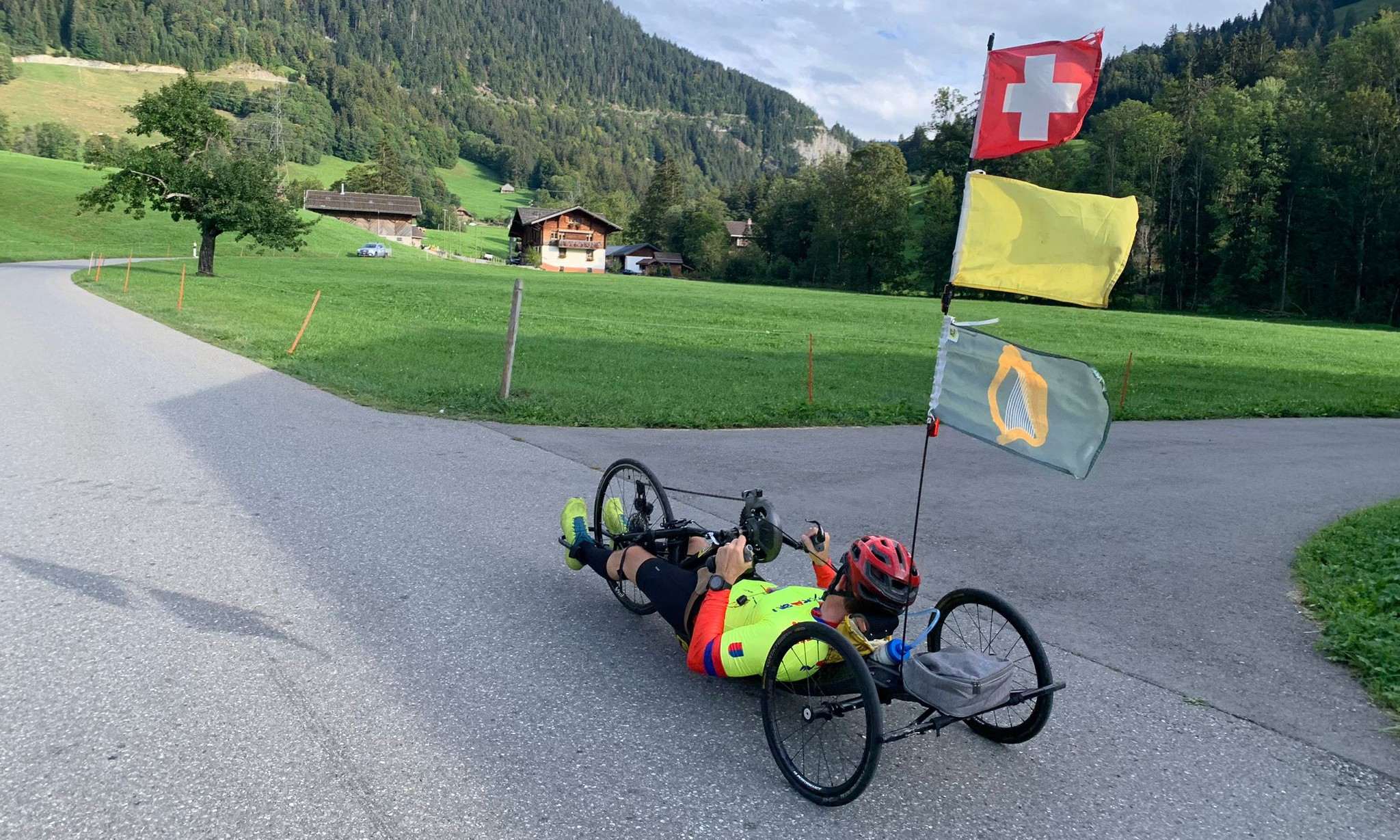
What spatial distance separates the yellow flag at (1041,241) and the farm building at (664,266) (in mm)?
109544

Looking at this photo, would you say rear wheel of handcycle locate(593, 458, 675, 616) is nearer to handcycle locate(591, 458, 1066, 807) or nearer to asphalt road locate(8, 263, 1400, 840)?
asphalt road locate(8, 263, 1400, 840)

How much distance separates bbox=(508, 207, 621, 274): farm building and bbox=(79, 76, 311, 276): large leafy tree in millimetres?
57124

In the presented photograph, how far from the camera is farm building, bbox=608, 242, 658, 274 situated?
381 feet

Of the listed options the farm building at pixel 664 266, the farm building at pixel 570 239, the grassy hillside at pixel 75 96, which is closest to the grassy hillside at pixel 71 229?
the farm building at pixel 570 239

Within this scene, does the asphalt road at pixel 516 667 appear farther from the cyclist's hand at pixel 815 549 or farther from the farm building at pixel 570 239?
the farm building at pixel 570 239

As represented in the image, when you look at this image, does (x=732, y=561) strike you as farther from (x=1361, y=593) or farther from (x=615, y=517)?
(x=1361, y=593)

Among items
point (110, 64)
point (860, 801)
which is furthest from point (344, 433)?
point (110, 64)

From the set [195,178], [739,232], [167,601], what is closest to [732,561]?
[167,601]

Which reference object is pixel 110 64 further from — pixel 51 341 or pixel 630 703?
pixel 630 703

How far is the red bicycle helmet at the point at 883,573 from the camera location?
134 inches

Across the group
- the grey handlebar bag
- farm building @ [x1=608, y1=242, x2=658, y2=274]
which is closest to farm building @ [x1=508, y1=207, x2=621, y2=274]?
farm building @ [x1=608, y1=242, x2=658, y2=274]

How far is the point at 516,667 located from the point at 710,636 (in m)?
0.96

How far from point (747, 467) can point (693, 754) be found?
5594 mm

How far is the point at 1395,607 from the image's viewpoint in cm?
517
